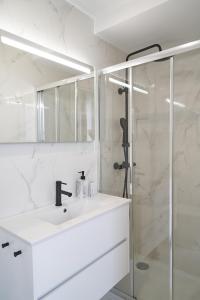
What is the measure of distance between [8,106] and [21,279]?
934mm

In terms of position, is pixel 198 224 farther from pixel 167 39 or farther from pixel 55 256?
pixel 167 39

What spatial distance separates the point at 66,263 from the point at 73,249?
75 millimetres

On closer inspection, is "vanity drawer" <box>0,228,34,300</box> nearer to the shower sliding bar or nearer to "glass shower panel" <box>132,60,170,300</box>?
"glass shower panel" <box>132,60,170,300</box>

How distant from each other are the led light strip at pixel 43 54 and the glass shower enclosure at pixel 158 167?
28 cm

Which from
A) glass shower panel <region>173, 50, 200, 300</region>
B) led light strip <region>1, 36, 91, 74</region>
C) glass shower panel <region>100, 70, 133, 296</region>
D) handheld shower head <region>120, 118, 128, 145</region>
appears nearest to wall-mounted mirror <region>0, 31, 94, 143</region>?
led light strip <region>1, 36, 91, 74</region>

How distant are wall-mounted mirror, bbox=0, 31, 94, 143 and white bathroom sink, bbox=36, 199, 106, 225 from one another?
479 millimetres

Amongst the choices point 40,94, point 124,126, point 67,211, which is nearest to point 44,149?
point 40,94

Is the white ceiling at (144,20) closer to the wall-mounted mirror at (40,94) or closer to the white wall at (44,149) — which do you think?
the white wall at (44,149)

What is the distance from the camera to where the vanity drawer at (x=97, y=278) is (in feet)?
3.73

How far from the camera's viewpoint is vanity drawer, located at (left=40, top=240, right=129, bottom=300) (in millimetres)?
1136

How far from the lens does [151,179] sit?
1.86 metres

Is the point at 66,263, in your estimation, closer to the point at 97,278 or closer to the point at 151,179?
the point at 97,278

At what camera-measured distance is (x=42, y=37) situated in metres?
1.49

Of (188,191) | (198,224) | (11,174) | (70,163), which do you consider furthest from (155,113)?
(11,174)
